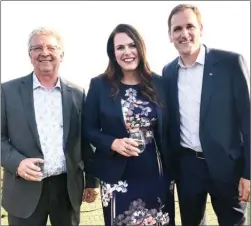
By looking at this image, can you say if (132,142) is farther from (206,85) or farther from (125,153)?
(206,85)

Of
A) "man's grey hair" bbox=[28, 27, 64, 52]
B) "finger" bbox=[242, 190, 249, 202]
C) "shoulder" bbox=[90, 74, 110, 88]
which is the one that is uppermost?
"man's grey hair" bbox=[28, 27, 64, 52]

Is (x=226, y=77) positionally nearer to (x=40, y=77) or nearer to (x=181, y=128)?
(x=181, y=128)

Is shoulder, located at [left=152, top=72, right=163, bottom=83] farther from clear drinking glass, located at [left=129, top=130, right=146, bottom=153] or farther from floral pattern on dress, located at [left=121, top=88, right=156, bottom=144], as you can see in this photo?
clear drinking glass, located at [left=129, top=130, right=146, bottom=153]

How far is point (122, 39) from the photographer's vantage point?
3176 millimetres

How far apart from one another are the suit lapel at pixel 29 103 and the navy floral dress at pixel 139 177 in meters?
0.78

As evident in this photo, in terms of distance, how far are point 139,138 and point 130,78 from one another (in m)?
0.60

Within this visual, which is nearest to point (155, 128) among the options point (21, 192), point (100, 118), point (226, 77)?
point (100, 118)

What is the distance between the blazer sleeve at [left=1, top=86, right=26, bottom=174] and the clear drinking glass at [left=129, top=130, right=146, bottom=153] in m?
0.94

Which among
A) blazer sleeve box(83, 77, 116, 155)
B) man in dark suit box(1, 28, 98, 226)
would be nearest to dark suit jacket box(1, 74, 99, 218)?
man in dark suit box(1, 28, 98, 226)

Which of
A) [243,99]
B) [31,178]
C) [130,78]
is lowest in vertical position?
[31,178]

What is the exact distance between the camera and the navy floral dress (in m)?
3.18

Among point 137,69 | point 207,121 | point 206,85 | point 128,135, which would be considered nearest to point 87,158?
point 128,135

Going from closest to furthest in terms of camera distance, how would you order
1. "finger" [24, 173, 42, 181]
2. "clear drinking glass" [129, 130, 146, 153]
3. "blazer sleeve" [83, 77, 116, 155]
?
"finger" [24, 173, 42, 181]
"clear drinking glass" [129, 130, 146, 153]
"blazer sleeve" [83, 77, 116, 155]

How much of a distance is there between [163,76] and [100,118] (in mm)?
760
